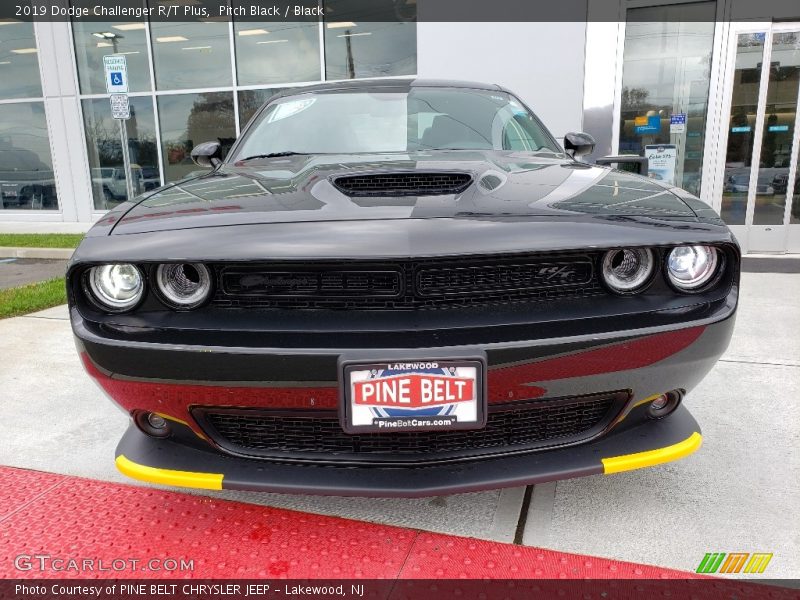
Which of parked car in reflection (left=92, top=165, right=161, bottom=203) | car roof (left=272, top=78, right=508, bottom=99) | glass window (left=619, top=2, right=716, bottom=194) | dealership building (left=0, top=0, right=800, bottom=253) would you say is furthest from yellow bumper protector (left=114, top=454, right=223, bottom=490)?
parked car in reflection (left=92, top=165, right=161, bottom=203)

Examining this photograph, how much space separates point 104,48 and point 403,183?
9.63 m

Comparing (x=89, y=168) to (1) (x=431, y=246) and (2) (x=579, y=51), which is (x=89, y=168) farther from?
(1) (x=431, y=246)

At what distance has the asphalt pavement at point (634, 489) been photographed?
1733 mm

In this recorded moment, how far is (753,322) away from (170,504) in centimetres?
373

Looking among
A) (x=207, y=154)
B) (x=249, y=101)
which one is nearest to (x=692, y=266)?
(x=207, y=154)

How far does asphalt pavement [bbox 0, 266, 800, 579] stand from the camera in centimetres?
173

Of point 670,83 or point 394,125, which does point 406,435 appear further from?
point 670,83

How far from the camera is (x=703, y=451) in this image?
88.2 inches

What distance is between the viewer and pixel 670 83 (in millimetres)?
6629

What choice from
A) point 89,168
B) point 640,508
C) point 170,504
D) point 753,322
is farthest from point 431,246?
point 89,168

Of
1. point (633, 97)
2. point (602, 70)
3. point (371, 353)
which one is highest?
point (602, 70)

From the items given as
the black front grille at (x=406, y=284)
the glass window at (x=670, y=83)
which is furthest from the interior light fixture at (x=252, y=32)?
the black front grille at (x=406, y=284)

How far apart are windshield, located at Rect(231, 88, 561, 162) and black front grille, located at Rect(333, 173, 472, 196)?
684mm

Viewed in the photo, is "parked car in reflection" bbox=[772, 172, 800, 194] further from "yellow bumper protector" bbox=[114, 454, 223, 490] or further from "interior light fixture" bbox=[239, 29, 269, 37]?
"yellow bumper protector" bbox=[114, 454, 223, 490]
